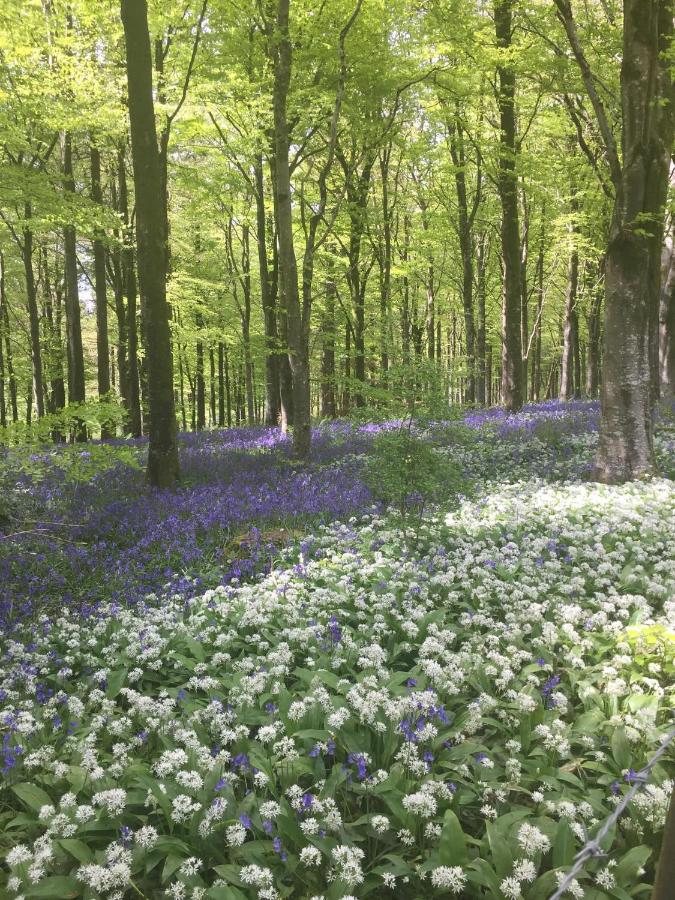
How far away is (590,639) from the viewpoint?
4250mm

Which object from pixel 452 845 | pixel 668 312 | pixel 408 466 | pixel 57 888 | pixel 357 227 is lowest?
pixel 57 888

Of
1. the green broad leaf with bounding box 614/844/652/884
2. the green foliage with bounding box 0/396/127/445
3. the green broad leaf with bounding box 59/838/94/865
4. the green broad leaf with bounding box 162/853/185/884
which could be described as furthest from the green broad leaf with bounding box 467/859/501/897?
the green foliage with bounding box 0/396/127/445

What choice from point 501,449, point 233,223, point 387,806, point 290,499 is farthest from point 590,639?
point 233,223

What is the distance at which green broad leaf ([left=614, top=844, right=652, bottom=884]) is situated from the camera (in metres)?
2.55

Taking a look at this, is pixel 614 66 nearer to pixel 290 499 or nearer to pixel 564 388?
pixel 564 388

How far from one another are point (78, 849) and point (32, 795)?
2.01 ft

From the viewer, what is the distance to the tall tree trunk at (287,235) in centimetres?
1044

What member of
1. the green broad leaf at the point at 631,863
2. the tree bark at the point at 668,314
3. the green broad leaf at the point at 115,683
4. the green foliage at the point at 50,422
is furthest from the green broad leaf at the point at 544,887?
the tree bark at the point at 668,314

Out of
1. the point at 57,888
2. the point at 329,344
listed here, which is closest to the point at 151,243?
the point at 57,888

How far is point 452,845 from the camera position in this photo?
8.71 ft

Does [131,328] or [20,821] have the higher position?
[131,328]

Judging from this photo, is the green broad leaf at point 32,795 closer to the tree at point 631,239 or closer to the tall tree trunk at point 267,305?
the tree at point 631,239

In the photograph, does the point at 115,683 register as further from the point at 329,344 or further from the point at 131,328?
the point at 329,344

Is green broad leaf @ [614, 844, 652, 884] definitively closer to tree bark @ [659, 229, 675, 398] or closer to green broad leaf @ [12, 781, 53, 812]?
green broad leaf @ [12, 781, 53, 812]
